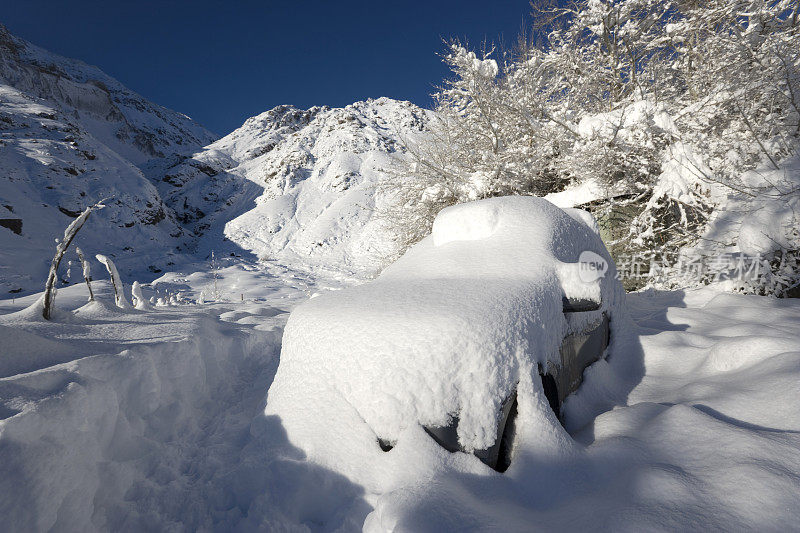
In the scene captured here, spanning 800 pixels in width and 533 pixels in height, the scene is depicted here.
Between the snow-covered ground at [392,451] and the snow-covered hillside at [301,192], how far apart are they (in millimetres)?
13808

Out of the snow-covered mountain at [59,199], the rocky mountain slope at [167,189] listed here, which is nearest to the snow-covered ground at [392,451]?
the rocky mountain slope at [167,189]

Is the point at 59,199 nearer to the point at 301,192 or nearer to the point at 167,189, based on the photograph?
the point at 167,189

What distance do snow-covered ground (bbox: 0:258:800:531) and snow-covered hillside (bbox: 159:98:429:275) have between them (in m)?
13.8

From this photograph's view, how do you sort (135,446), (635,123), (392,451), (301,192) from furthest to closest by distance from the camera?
1. (301,192)
2. (635,123)
3. (135,446)
4. (392,451)

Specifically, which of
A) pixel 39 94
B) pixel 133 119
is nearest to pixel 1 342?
pixel 39 94

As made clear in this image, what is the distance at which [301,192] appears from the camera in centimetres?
3108

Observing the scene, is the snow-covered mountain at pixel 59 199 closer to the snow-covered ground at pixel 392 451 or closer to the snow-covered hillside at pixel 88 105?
the snow-covered hillside at pixel 88 105

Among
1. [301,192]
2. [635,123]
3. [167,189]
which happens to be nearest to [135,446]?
[635,123]

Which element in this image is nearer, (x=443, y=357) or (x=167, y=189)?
(x=443, y=357)

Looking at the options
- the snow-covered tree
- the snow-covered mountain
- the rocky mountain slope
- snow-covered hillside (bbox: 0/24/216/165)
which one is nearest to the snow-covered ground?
the snow-covered tree

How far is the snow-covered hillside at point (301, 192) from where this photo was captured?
22.8 metres

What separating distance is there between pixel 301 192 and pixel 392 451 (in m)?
32.0

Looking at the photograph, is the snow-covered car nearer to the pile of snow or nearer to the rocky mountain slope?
the pile of snow

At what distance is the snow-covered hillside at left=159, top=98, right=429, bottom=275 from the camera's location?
22828mm
